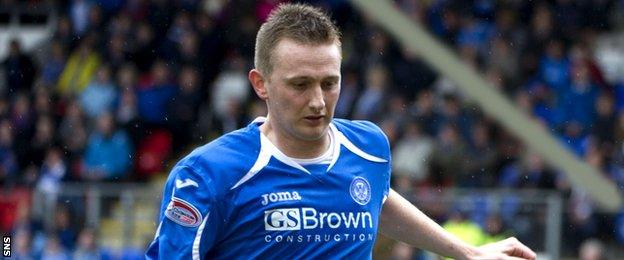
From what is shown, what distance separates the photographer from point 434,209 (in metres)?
11.8

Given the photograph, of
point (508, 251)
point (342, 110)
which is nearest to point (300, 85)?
point (508, 251)

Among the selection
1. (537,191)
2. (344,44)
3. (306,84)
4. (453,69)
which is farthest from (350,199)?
(344,44)

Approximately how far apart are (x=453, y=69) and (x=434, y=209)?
1.16 metres

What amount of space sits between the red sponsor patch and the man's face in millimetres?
432

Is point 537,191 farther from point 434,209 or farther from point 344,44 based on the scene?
point 344,44

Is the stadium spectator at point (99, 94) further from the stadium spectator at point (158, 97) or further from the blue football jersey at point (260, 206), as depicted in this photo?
the blue football jersey at point (260, 206)

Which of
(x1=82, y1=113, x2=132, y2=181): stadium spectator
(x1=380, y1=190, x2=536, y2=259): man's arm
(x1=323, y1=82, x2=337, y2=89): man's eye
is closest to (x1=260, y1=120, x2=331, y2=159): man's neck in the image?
(x1=323, y1=82, x2=337, y2=89): man's eye

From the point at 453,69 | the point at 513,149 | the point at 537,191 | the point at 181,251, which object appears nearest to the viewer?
the point at 181,251

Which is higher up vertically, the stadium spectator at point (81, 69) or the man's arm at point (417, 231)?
the stadium spectator at point (81, 69)

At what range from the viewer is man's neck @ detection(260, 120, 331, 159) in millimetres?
4562

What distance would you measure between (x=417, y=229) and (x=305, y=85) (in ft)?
2.42

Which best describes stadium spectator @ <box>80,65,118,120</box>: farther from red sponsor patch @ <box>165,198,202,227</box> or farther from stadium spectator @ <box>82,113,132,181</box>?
red sponsor patch @ <box>165,198,202,227</box>

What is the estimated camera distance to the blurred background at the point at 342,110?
490 inches

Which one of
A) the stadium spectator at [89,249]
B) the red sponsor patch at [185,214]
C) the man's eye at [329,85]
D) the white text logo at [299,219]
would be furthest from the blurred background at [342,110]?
the red sponsor patch at [185,214]
